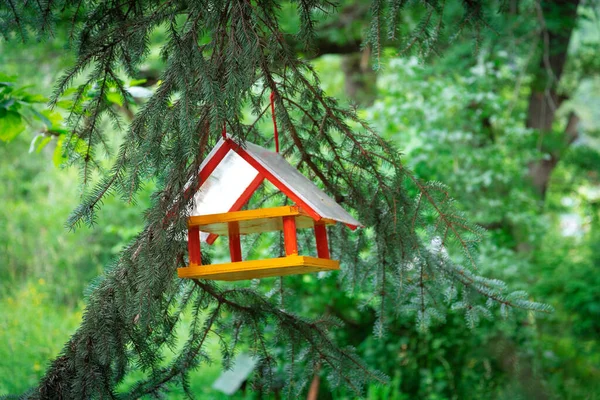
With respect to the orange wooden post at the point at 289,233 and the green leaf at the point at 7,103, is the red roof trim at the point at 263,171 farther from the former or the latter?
the green leaf at the point at 7,103

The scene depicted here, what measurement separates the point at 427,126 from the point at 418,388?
2.41m

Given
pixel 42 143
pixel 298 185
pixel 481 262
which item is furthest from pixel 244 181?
pixel 481 262

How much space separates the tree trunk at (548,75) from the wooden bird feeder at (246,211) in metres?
4.74

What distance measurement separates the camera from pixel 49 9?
9.04ft

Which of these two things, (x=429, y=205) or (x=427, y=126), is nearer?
(x=429, y=205)

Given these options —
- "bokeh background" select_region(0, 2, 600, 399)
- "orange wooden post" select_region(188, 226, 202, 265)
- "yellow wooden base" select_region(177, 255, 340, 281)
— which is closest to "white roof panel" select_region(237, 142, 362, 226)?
"yellow wooden base" select_region(177, 255, 340, 281)

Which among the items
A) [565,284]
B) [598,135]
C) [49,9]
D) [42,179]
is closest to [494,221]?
[565,284]

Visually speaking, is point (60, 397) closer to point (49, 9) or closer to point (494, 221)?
point (49, 9)

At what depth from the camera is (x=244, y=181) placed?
2.50 meters

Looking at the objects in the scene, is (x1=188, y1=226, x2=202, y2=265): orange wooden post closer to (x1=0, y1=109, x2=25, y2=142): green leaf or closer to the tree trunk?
(x1=0, y1=109, x2=25, y2=142): green leaf

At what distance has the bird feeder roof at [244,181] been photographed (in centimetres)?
235

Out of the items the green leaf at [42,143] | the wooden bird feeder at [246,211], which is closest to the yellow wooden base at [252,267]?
the wooden bird feeder at [246,211]

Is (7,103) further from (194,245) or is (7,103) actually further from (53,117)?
(194,245)

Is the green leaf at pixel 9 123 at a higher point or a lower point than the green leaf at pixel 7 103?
lower
